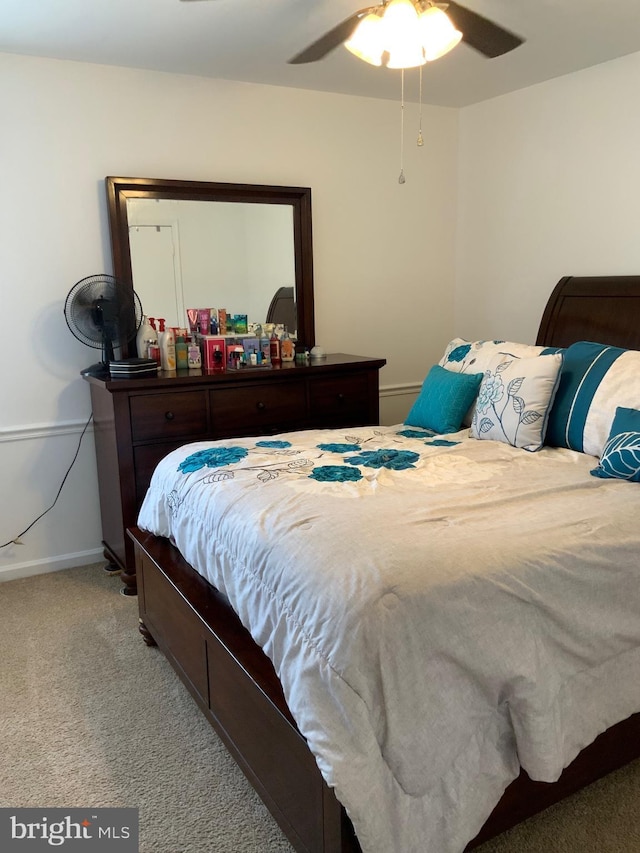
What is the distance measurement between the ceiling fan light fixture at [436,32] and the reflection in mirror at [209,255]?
1474 mm

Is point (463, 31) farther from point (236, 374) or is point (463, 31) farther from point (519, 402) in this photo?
point (236, 374)

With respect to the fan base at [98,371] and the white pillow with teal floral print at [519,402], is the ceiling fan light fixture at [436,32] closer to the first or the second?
the white pillow with teal floral print at [519,402]

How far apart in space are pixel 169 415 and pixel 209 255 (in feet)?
3.05

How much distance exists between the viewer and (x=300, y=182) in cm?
367

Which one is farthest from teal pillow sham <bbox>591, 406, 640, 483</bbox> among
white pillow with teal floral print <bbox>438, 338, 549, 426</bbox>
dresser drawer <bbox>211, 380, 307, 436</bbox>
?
dresser drawer <bbox>211, 380, 307, 436</bbox>

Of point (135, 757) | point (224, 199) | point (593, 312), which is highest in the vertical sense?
point (224, 199)

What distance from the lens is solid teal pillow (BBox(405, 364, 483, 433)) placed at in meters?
2.87

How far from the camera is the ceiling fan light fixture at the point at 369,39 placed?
220 cm

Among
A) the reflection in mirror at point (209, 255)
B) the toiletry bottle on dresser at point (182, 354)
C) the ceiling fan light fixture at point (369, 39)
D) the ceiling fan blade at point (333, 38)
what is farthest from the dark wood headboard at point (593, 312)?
the toiletry bottle on dresser at point (182, 354)

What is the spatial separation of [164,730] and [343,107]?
3215 millimetres

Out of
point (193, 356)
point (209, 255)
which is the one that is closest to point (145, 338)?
point (193, 356)

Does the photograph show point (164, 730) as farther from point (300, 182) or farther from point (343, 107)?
point (343, 107)

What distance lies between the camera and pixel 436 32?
2176mm
